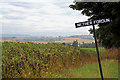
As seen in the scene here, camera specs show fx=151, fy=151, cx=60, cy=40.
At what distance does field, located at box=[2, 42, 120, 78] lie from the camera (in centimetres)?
624

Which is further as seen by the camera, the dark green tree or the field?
the dark green tree

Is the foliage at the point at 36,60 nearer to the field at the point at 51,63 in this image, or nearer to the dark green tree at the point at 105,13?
the field at the point at 51,63

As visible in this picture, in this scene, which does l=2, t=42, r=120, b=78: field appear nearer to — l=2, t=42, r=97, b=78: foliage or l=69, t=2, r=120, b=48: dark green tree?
l=2, t=42, r=97, b=78: foliage

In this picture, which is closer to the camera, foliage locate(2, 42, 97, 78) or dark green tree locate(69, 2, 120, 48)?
foliage locate(2, 42, 97, 78)

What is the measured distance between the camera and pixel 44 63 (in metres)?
7.39

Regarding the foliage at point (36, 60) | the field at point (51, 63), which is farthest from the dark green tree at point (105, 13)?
the foliage at point (36, 60)

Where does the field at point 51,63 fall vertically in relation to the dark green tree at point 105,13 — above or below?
below

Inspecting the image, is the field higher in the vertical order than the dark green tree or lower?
lower

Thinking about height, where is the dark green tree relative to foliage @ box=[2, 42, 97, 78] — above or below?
above

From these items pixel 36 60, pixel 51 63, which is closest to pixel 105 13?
pixel 51 63

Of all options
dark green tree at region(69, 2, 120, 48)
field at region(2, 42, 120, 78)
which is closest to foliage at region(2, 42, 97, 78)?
field at region(2, 42, 120, 78)

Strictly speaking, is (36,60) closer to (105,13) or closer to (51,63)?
(51,63)

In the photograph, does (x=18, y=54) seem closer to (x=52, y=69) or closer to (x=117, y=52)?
(x=52, y=69)

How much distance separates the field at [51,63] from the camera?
624 cm
